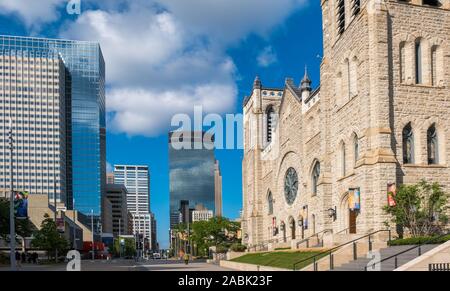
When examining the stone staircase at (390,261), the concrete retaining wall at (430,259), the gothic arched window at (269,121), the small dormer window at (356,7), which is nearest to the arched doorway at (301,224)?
the gothic arched window at (269,121)

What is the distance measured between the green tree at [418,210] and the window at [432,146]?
352 cm

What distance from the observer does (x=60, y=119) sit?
59.3 meters

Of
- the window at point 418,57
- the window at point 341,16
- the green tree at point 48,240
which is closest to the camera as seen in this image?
the window at point 418,57

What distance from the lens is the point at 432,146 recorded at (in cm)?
3488

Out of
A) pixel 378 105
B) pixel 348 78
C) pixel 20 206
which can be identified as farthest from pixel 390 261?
pixel 20 206

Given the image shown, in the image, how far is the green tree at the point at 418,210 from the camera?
30.3m

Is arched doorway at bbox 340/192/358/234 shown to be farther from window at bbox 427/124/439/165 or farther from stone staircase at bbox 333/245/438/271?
stone staircase at bbox 333/245/438/271

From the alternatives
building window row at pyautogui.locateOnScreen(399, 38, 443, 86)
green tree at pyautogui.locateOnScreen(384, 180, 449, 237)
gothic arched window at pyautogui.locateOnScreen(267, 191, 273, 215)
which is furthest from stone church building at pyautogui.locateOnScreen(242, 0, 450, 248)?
gothic arched window at pyautogui.locateOnScreen(267, 191, 273, 215)

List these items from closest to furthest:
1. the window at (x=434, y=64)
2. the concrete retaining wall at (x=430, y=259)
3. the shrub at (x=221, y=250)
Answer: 1. the concrete retaining wall at (x=430, y=259)
2. the window at (x=434, y=64)
3. the shrub at (x=221, y=250)

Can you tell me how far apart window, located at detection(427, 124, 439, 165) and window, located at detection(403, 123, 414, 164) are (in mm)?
1358

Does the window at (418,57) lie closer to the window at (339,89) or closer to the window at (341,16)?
the window at (339,89)

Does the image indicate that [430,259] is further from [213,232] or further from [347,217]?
[213,232]

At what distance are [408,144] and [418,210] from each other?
18.3 feet
